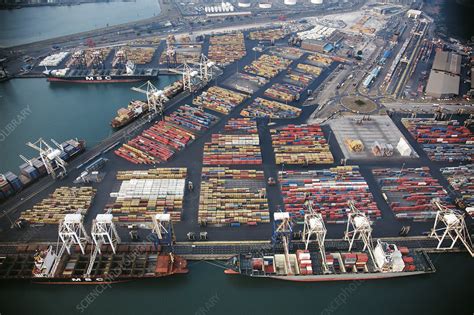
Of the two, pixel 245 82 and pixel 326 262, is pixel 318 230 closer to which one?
pixel 326 262

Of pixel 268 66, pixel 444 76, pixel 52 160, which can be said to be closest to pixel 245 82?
pixel 268 66

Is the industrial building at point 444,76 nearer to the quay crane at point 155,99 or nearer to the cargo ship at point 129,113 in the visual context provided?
the quay crane at point 155,99

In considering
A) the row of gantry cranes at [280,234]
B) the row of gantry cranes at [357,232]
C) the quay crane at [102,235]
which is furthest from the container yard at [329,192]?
the quay crane at [102,235]

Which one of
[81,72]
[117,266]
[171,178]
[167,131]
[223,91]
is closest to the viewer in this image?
[117,266]

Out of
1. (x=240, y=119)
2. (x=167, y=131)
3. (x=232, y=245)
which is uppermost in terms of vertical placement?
(x=240, y=119)

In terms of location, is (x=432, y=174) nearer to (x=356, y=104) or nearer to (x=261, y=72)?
(x=356, y=104)

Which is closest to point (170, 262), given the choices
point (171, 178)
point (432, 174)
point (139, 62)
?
point (171, 178)
